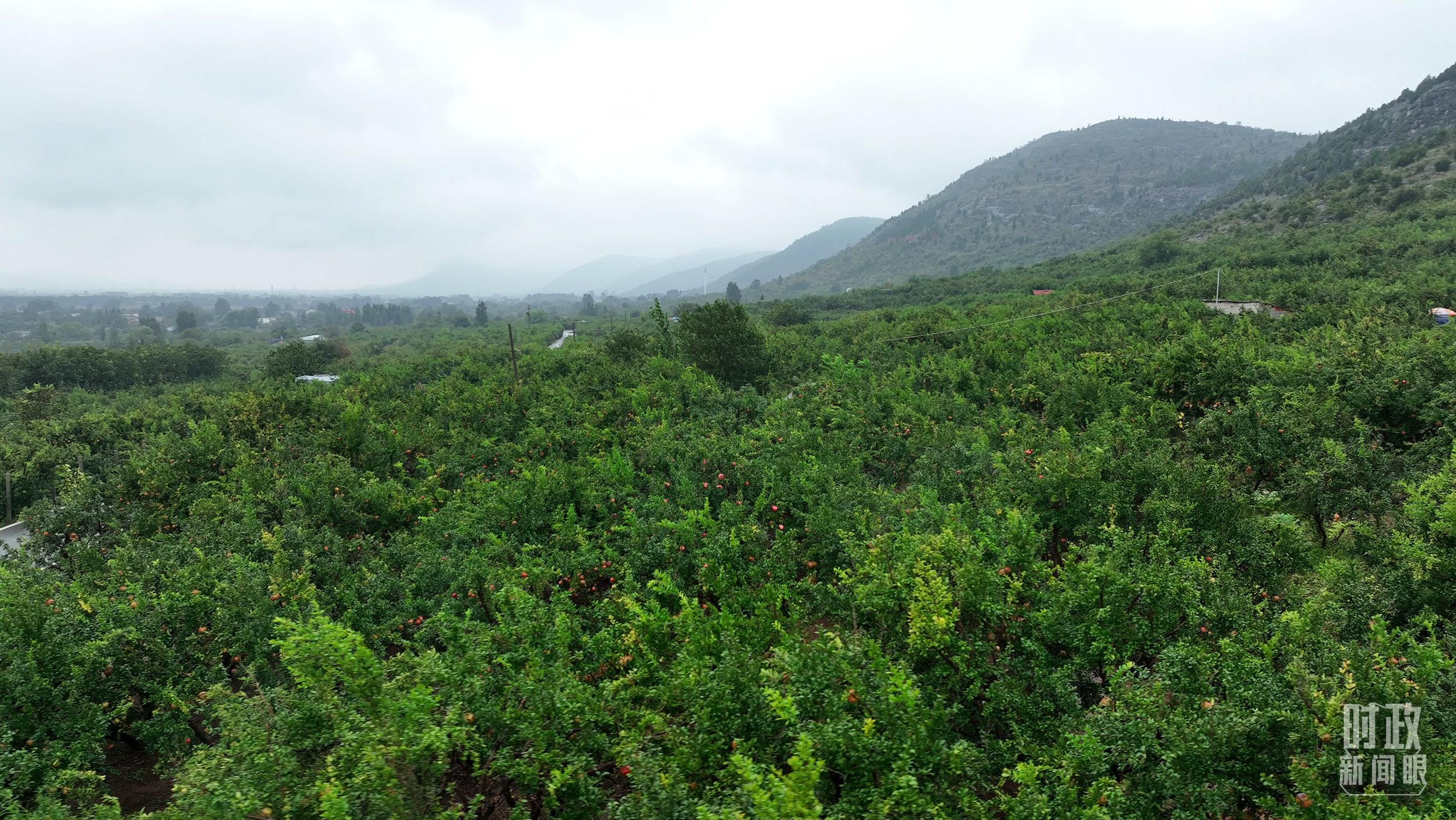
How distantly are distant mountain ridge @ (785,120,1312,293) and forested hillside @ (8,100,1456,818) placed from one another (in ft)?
350

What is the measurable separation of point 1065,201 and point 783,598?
15330cm

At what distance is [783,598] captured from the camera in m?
7.72

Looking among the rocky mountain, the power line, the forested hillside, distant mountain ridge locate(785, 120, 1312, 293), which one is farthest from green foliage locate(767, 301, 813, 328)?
distant mountain ridge locate(785, 120, 1312, 293)

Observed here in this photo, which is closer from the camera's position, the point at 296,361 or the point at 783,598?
the point at 783,598

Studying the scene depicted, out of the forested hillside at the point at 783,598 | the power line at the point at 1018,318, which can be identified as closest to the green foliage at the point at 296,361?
the forested hillside at the point at 783,598

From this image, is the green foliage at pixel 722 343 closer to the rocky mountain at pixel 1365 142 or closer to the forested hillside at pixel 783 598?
the forested hillside at pixel 783 598

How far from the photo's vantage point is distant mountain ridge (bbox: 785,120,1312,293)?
391 ft

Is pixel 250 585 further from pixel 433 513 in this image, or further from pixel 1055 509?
pixel 1055 509

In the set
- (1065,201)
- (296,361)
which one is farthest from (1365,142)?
(296,361)

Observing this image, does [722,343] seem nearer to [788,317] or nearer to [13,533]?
[13,533]

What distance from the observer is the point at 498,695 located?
18.9 ft

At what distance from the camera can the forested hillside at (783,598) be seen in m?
4.53

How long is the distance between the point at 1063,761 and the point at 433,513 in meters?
11.7

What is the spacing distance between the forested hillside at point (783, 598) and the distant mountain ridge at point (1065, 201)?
4197 inches
